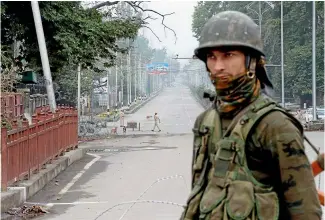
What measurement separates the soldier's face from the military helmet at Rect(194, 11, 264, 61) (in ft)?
0.13

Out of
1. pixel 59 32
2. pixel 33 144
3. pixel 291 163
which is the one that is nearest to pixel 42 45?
pixel 59 32

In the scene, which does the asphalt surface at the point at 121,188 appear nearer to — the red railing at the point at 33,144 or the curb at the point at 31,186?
the curb at the point at 31,186

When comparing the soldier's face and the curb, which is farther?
the curb

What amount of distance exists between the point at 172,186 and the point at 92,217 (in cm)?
333

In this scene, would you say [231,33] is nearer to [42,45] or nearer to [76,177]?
[76,177]

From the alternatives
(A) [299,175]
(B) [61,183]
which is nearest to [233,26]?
(A) [299,175]

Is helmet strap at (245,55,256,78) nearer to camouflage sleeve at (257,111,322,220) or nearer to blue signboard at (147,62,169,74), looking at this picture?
camouflage sleeve at (257,111,322,220)

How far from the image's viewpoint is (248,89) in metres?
2.51

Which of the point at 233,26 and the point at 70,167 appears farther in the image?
the point at 70,167

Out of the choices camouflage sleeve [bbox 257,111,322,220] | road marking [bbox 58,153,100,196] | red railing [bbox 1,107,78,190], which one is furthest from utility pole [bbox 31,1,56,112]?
camouflage sleeve [bbox 257,111,322,220]

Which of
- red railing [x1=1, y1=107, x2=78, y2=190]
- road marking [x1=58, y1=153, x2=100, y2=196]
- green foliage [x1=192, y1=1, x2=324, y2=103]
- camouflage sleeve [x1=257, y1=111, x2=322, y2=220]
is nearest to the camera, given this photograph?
camouflage sleeve [x1=257, y1=111, x2=322, y2=220]

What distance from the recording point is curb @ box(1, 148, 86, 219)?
972cm

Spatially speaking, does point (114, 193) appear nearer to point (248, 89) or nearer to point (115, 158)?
point (115, 158)

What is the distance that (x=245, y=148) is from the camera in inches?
95.9
